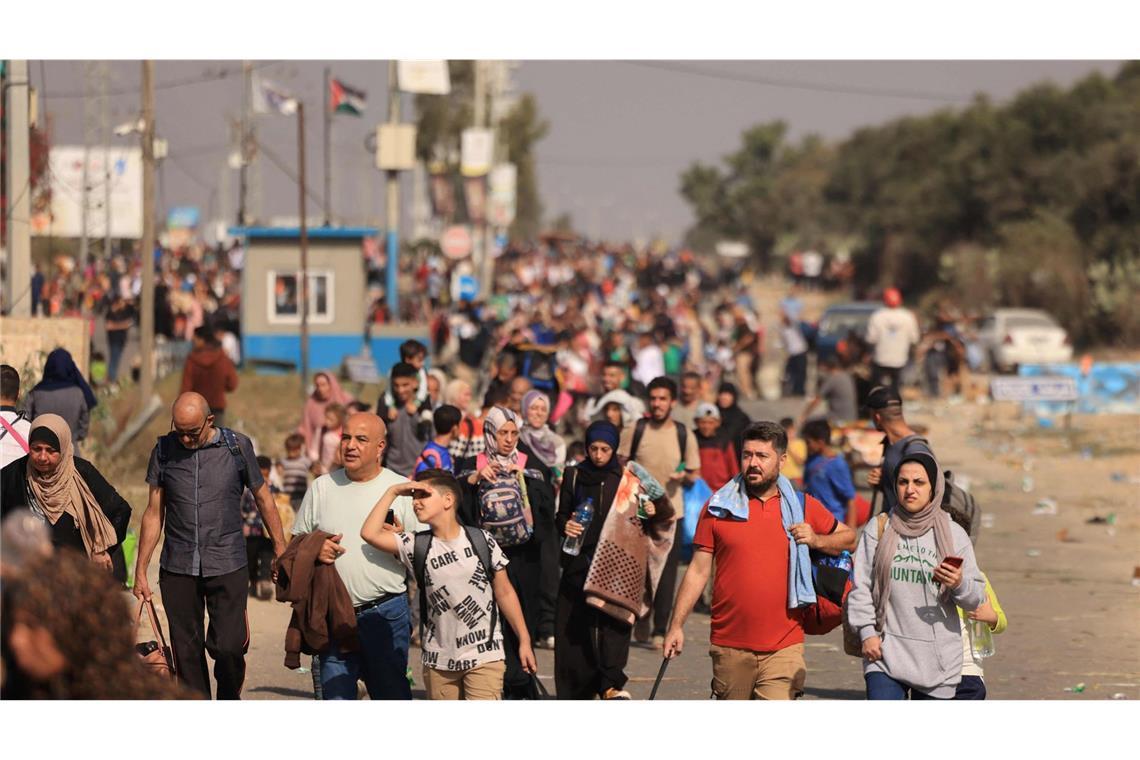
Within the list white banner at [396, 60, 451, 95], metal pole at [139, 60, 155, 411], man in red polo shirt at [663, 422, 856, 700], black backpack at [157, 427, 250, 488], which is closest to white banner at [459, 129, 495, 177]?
white banner at [396, 60, 451, 95]

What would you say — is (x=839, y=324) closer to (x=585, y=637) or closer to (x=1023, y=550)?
(x=1023, y=550)

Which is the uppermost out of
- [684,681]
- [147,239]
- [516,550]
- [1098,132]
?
[1098,132]

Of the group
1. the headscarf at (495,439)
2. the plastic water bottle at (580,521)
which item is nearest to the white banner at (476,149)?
the headscarf at (495,439)

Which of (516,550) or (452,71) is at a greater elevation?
(452,71)

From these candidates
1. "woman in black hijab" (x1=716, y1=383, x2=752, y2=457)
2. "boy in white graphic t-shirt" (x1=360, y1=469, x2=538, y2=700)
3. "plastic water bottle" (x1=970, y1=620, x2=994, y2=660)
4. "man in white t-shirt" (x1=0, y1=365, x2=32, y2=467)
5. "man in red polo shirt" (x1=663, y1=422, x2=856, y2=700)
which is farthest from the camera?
"woman in black hijab" (x1=716, y1=383, x2=752, y2=457)

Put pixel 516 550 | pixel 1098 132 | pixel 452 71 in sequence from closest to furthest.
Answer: pixel 516 550 → pixel 1098 132 → pixel 452 71

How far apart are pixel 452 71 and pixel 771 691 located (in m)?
73.6

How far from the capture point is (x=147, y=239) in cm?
2188

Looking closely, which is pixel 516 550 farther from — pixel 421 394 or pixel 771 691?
pixel 421 394

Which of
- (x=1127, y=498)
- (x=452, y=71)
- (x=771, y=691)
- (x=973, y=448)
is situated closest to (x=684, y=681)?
(x=771, y=691)

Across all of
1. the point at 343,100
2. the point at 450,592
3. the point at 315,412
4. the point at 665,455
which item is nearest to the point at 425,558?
the point at 450,592

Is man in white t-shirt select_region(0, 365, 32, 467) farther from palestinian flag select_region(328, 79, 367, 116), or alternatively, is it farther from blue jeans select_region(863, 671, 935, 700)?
palestinian flag select_region(328, 79, 367, 116)

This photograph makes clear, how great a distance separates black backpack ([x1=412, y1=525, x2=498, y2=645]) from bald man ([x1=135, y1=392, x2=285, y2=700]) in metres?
0.72

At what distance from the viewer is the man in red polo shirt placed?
7.37 meters
